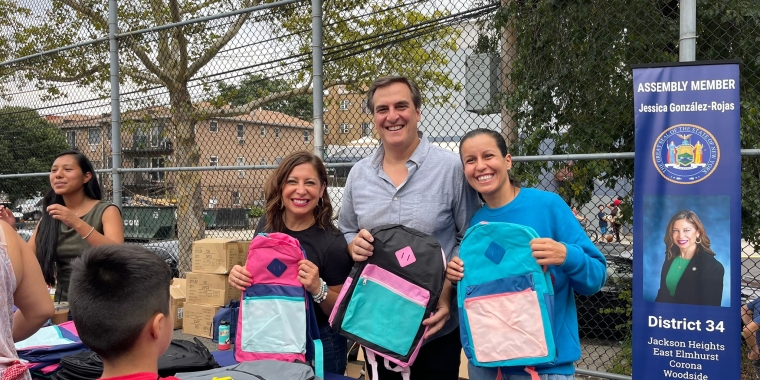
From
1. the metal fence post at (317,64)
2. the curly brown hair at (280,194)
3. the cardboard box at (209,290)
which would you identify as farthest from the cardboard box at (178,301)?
the curly brown hair at (280,194)

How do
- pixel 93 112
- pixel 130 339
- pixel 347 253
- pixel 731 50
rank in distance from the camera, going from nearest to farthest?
pixel 130 339, pixel 347 253, pixel 731 50, pixel 93 112

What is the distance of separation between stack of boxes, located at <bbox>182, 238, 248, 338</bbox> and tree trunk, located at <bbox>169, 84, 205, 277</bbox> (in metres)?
2.44

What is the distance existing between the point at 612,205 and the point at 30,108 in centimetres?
713

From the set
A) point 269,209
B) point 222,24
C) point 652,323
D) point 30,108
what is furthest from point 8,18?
point 652,323

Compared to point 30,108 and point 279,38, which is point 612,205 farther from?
point 30,108

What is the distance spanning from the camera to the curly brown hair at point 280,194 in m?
2.63

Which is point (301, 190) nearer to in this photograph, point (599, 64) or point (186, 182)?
point (599, 64)

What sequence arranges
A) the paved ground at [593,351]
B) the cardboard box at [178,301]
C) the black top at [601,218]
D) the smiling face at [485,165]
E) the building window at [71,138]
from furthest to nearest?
the building window at [71,138], the black top at [601,218], the cardboard box at [178,301], the paved ground at [593,351], the smiling face at [485,165]

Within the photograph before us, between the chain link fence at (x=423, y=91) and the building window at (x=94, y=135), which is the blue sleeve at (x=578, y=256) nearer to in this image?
the chain link fence at (x=423, y=91)

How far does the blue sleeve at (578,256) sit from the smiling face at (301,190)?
1.14m

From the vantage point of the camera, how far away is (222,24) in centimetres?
500

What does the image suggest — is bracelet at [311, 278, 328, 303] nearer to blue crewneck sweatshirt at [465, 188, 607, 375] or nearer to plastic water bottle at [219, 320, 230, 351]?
blue crewneck sweatshirt at [465, 188, 607, 375]

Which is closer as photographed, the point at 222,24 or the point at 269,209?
the point at 269,209

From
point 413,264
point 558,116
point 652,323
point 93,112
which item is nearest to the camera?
point 413,264
